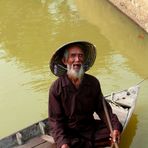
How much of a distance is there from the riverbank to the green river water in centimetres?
17

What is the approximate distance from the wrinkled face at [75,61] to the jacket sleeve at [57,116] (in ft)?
0.94

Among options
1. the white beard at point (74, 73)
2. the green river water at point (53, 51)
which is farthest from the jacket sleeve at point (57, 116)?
the green river water at point (53, 51)

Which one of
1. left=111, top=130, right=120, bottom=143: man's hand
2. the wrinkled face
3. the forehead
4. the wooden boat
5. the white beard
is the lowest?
the wooden boat

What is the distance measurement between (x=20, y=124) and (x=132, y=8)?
17.0ft

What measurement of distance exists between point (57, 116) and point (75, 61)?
2.24ft

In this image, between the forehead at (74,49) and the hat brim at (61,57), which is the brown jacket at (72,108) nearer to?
the hat brim at (61,57)

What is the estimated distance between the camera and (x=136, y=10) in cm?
994

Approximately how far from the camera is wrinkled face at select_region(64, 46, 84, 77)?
4.34 m

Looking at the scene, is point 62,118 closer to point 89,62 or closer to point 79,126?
point 79,126

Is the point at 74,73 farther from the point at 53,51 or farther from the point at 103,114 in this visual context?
the point at 53,51

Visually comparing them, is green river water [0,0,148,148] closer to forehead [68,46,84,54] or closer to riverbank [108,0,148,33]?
riverbank [108,0,148,33]

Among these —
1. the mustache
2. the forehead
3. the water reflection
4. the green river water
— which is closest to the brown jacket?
the mustache

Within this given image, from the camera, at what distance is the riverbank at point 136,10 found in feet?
31.1

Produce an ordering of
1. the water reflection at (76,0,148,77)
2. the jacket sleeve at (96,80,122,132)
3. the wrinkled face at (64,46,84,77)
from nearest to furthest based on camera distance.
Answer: the wrinkled face at (64,46,84,77)
the jacket sleeve at (96,80,122,132)
the water reflection at (76,0,148,77)
